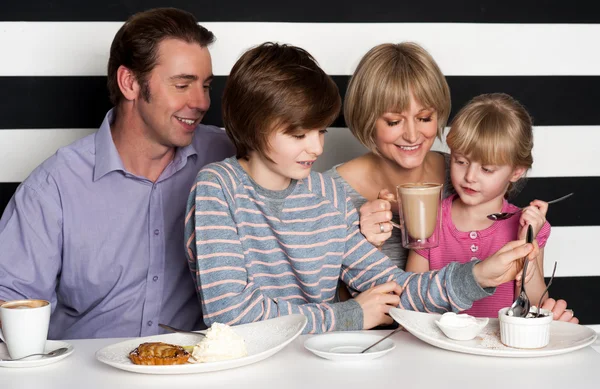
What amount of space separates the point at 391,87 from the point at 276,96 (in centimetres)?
44

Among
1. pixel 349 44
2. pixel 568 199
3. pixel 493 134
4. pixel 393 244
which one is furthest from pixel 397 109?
pixel 568 199

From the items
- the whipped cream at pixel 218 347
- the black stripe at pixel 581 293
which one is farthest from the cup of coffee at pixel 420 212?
the black stripe at pixel 581 293

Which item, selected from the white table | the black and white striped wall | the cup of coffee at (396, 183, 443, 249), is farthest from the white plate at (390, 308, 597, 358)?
the black and white striped wall

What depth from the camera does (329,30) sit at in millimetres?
2541

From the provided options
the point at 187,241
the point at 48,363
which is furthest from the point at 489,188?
the point at 48,363

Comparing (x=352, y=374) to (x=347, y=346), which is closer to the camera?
(x=352, y=374)

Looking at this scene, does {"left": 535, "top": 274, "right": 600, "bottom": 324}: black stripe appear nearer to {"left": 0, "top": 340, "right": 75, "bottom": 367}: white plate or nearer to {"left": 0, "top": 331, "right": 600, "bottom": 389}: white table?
{"left": 0, "top": 331, "right": 600, "bottom": 389}: white table

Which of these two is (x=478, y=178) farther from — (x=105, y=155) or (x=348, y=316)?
(x=105, y=155)

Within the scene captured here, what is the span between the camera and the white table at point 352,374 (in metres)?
1.24

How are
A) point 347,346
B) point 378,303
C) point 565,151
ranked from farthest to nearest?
point 565,151
point 378,303
point 347,346

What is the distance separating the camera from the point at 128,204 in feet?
6.90

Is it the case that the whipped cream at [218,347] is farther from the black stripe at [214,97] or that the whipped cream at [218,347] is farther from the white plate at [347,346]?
the black stripe at [214,97]
